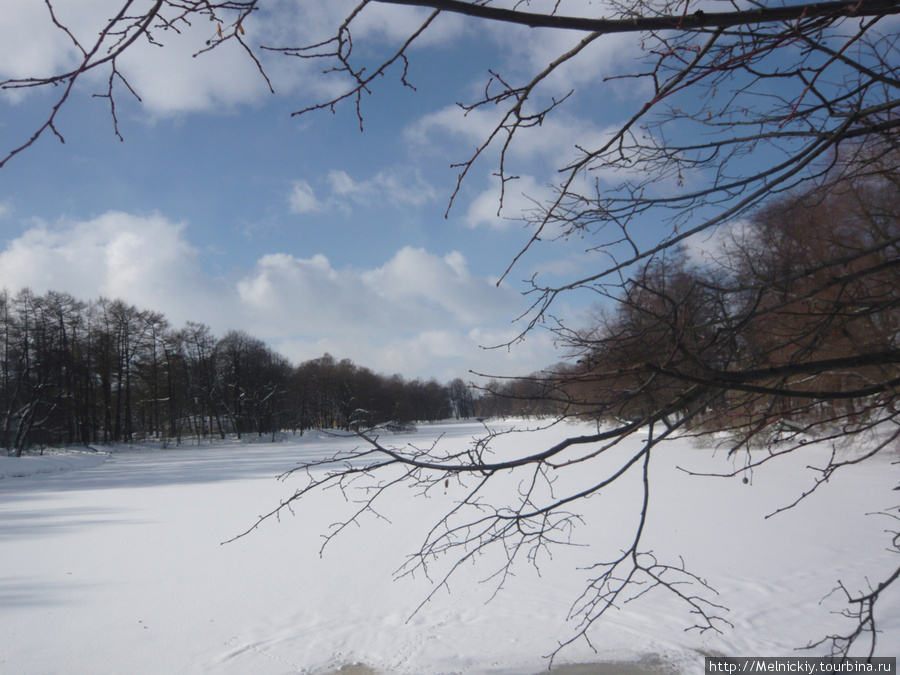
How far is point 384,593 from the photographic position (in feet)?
17.9

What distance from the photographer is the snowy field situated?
4.15 m

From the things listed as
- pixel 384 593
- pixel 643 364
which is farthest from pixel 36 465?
pixel 643 364

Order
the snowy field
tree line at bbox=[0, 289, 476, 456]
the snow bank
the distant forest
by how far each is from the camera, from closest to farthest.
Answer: the distant forest, the snowy field, the snow bank, tree line at bbox=[0, 289, 476, 456]

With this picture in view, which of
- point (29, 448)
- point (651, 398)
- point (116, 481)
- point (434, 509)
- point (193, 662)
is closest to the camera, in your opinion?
point (651, 398)

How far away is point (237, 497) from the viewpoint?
12.2 meters

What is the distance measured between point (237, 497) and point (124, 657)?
8.31 m

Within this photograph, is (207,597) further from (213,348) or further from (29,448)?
(213,348)

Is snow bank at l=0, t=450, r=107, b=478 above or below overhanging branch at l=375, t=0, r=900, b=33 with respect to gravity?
below

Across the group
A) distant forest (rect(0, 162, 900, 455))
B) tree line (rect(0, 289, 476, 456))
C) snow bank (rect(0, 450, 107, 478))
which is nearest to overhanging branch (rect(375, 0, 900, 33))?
distant forest (rect(0, 162, 900, 455))

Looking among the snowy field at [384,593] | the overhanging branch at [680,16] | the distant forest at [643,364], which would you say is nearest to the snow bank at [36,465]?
the distant forest at [643,364]

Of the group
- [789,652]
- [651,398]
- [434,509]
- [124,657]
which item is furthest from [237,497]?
[651,398]

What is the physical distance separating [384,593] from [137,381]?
41.9 metres

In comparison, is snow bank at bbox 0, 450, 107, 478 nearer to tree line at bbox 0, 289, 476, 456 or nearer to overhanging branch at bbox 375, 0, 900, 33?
tree line at bbox 0, 289, 476, 456

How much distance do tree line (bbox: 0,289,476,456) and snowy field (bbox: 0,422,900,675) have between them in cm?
1144
